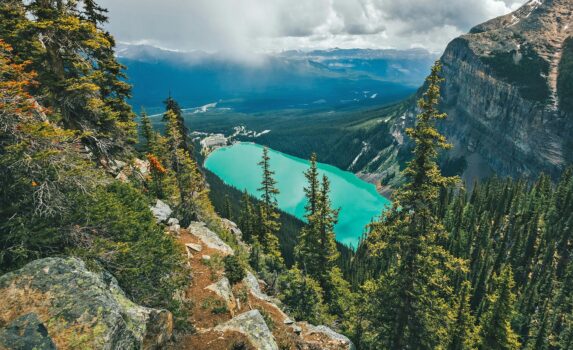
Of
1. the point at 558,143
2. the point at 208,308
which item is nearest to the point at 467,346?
the point at 208,308

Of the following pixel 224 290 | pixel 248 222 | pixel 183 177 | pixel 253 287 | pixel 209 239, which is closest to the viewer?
pixel 224 290

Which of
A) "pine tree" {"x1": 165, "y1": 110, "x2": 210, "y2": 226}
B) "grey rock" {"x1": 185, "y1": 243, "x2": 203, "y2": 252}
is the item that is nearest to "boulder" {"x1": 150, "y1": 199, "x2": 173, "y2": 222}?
"grey rock" {"x1": 185, "y1": 243, "x2": 203, "y2": 252}

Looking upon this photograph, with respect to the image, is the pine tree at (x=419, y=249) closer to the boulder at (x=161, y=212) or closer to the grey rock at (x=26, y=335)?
the grey rock at (x=26, y=335)

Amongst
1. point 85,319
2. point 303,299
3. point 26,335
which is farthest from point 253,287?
point 26,335

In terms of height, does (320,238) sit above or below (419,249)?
below

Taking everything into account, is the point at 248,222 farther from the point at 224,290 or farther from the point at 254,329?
the point at 254,329

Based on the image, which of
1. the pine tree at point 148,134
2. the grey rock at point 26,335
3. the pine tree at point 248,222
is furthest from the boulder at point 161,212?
the pine tree at point 248,222

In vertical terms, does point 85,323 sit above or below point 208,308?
above

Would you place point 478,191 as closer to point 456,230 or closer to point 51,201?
point 456,230
